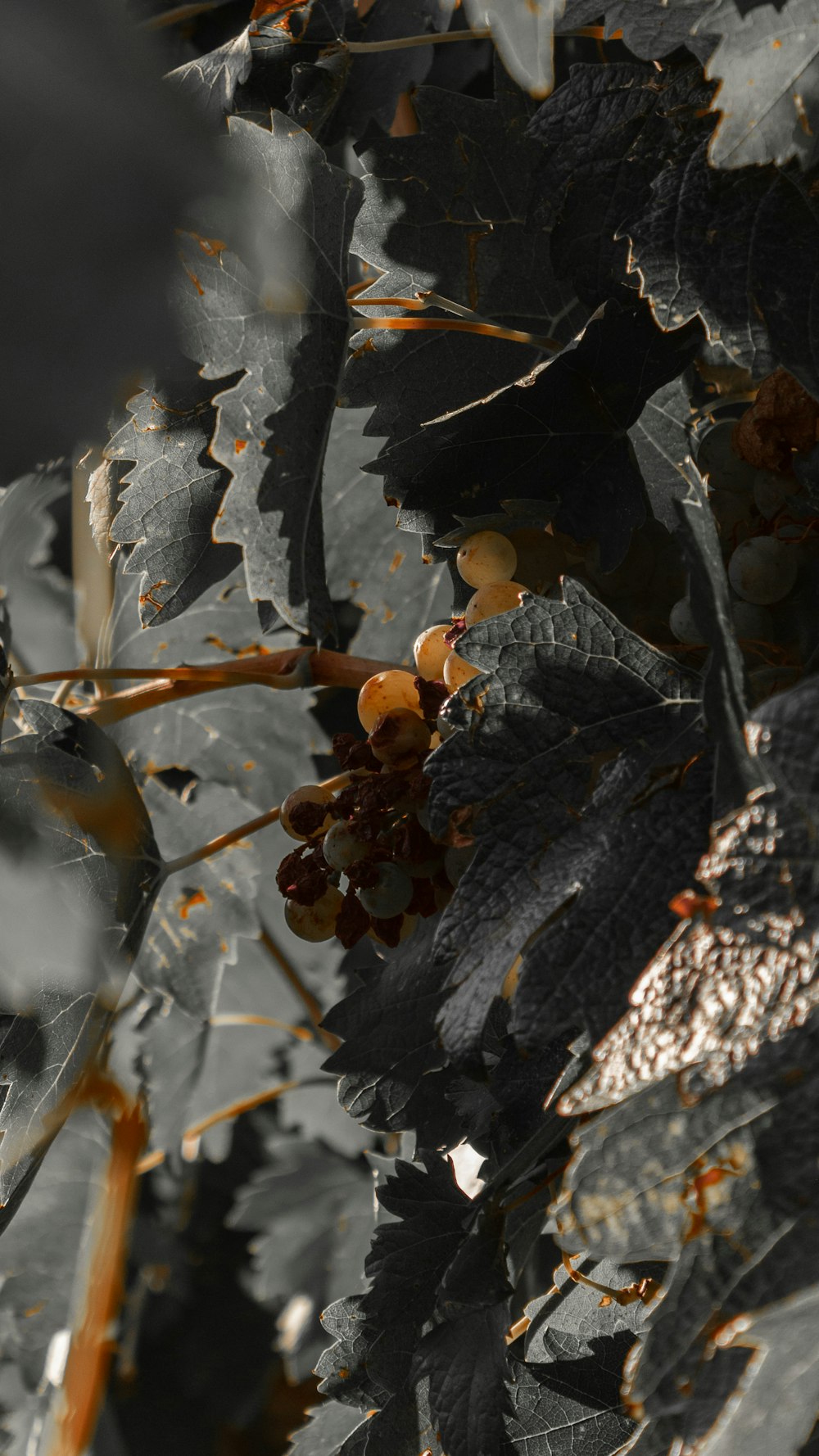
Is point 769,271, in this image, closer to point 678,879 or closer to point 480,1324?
point 678,879

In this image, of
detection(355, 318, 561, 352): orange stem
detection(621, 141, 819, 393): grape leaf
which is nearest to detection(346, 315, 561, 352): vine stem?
detection(355, 318, 561, 352): orange stem

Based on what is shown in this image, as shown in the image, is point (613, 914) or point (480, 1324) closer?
point (613, 914)

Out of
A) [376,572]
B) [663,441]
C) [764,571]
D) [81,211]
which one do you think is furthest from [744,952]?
[376,572]

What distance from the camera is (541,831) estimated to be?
0.32 meters

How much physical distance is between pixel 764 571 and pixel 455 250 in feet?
0.70

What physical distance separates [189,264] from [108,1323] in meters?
0.88

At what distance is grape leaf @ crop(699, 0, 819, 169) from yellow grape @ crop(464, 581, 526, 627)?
143mm

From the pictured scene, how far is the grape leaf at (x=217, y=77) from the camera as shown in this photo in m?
0.50

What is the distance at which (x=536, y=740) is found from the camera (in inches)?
13.0

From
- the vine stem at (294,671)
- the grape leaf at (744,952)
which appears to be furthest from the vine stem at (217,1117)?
the grape leaf at (744,952)

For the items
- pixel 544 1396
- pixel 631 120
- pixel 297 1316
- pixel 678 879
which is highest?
pixel 631 120

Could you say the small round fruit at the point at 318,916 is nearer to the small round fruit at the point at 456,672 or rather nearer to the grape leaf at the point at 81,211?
the small round fruit at the point at 456,672

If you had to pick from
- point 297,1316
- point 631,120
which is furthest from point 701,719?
point 297,1316

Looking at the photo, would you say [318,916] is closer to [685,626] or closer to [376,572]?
[685,626]
